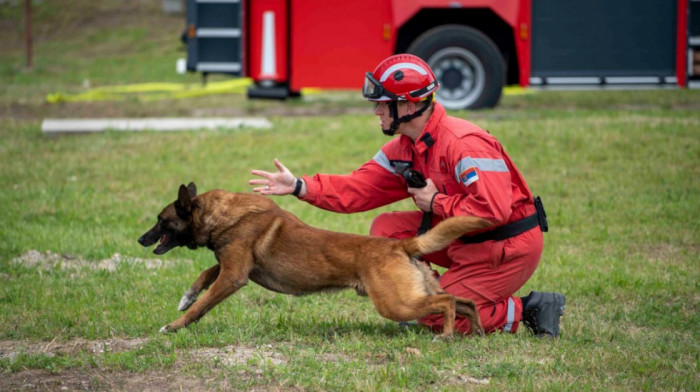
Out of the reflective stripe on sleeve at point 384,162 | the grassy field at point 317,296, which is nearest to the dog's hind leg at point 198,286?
the grassy field at point 317,296

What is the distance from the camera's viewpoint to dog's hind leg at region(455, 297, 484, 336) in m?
5.07

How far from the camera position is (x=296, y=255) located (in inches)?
203

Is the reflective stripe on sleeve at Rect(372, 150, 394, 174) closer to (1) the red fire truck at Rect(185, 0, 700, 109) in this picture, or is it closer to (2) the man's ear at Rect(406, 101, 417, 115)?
(2) the man's ear at Rect(406, 101, 417, 115)

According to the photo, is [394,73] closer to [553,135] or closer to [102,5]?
[553,135]

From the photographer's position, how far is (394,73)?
512 centimetres

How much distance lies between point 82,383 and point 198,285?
3.85ft

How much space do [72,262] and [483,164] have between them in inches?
149

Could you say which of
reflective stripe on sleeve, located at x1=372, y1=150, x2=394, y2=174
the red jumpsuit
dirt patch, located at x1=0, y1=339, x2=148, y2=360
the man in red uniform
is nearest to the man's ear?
the man in red uniform

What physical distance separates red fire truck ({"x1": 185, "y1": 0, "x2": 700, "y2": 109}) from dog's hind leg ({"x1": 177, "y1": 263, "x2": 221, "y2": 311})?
7.56m

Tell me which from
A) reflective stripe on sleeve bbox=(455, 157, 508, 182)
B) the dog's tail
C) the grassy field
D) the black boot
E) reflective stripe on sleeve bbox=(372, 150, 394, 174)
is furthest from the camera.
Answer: reflective stripe on sleeve bbox=(372, 150, 394, 174)

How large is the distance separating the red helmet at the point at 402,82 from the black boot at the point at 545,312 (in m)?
1.32

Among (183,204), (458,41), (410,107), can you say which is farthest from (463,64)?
(183,204)

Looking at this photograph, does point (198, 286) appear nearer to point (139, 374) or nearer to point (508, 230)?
point (139, 374)

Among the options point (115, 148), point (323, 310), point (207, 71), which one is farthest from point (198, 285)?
point (207, 71)
